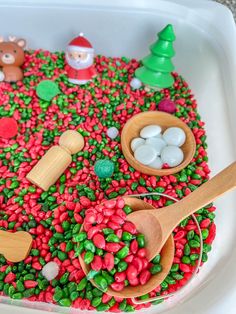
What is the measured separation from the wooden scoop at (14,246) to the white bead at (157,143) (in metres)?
0.37

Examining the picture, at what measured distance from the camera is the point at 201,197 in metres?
0.70

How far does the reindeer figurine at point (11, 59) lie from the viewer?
3.40 feet

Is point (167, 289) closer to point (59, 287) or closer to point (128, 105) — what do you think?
point (59, 287)

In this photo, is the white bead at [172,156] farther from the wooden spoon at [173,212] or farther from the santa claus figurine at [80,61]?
the santa claus figurine at [80,61]

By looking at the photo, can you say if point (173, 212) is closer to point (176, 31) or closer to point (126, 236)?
point (126, 236)

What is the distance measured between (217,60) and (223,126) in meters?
0.20

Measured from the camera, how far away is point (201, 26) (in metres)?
1.05

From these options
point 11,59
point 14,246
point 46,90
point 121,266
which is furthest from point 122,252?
point 11,59

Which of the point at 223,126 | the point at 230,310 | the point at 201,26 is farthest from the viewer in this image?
the point at 201,26

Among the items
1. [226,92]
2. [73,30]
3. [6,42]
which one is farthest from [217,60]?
[6,42]

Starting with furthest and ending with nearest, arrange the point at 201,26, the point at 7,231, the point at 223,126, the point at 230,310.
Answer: the point at 201,26, the point at 223,126, the point at 7,231, the point at 230,310

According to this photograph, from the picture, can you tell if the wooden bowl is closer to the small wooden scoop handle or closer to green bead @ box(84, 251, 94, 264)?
the small wooden scoop handle

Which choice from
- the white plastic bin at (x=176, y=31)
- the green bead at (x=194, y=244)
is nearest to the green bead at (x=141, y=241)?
the green bead at (x=194, y=244)

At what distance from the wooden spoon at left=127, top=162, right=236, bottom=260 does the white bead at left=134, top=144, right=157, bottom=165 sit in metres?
0.16
